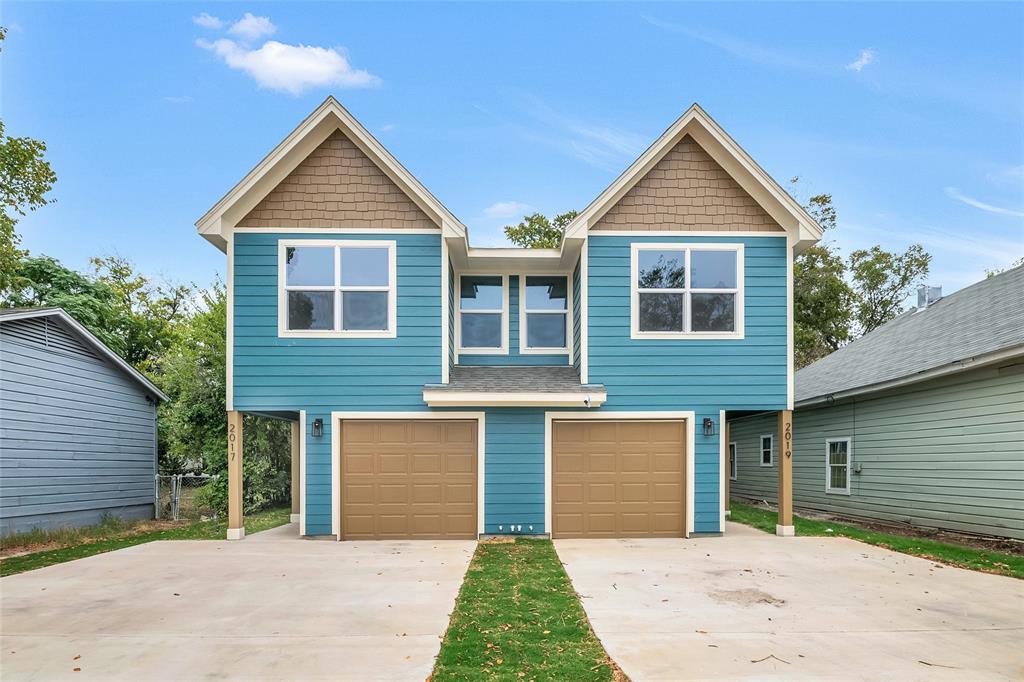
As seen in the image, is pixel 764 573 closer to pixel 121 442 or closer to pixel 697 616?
pixel 697 616

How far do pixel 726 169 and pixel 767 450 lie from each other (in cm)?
899

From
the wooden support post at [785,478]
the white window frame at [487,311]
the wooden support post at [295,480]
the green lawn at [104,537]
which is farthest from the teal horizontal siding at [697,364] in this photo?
the green lawn at [104,537]

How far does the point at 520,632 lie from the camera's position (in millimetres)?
5188

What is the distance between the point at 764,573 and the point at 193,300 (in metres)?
28.0

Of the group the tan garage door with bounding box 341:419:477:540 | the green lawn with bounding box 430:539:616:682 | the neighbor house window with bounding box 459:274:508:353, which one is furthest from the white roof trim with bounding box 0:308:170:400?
the green lawn with bounding box 430:539:616:682

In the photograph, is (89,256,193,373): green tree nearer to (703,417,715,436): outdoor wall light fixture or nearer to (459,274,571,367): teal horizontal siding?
(459,274,571,367): teal horizontal siding

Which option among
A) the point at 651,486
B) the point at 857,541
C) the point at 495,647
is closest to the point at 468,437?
the point at 651,486

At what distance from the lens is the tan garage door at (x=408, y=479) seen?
10484 mm

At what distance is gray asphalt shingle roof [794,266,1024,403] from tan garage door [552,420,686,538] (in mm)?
4704

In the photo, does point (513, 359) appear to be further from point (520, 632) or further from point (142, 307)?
point (142, 307)

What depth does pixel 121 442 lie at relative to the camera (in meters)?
13.8

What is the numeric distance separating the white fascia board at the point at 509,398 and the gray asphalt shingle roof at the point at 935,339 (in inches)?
232

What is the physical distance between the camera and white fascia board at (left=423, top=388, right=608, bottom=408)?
10.2 metres

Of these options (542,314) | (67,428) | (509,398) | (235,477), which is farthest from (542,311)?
(67,428)
